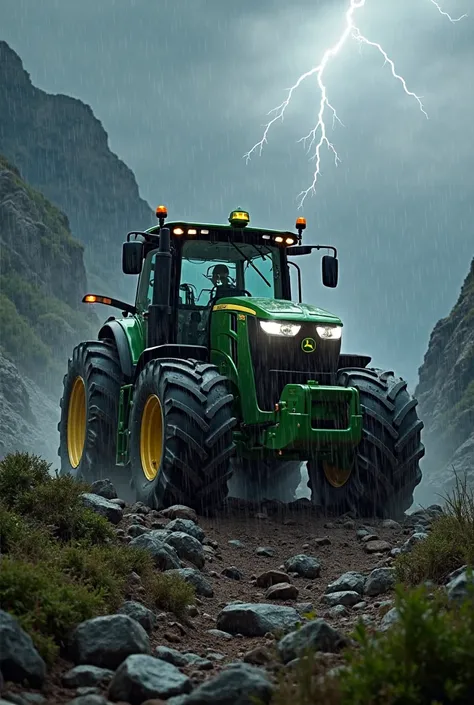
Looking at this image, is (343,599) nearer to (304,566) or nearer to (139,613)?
(304,566)

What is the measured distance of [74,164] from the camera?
595ft

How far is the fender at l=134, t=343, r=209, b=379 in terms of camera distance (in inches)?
414

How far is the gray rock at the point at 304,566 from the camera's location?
25.1 ft

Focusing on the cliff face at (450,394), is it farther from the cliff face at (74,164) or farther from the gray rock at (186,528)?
the gray rock at (186,528)

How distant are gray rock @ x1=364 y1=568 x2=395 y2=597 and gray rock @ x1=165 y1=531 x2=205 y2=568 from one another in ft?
4.42

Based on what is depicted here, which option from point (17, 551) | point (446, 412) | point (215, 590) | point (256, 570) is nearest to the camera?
point (17, 551)

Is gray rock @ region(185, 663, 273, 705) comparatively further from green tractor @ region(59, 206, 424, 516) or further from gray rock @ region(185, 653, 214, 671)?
green tractor @ region(59, 206, 424, 516)

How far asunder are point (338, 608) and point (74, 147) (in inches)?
7228

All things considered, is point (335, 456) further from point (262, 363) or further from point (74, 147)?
point (74, 147)

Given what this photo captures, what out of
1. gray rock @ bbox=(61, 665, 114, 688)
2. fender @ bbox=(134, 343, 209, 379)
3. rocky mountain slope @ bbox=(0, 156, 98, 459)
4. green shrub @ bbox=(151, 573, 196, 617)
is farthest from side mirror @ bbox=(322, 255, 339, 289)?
rocky mountain slope @ bbox=(0, 156, 98, 459)

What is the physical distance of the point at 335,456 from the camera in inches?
399

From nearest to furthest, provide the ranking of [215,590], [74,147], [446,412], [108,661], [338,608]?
1. [108,661]
2. [338,608]
3. [215,590]
4. [446,412]
5. [74,147]

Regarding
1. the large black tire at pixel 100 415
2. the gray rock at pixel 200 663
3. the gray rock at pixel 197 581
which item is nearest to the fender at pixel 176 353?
the large black tire at pixel 100 415

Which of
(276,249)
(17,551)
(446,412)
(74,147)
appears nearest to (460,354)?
(446,412)
